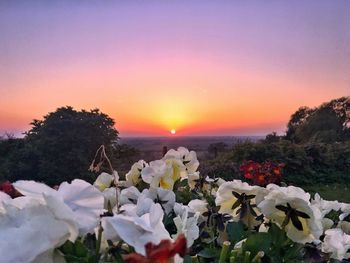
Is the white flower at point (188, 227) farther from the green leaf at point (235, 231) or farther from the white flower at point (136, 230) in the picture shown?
the white flower at point (136, 230)

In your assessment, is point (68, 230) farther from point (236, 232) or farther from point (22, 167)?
point (22, 167)

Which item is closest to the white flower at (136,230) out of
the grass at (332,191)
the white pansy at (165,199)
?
the white pansy at (165,199)

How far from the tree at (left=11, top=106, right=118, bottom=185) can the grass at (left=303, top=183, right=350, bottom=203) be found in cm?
458

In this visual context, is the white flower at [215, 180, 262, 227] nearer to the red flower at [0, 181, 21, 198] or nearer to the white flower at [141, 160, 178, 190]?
the white flower at [141, 160, 178, 190]

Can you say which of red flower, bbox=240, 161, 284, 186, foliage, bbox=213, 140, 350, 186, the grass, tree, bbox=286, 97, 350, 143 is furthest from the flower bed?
tree, bbox=286, 97, 350, 143

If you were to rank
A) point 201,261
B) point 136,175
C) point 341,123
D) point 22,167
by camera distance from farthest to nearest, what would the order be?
1. point 341,123
2. point 22,167
3. point 136,175
4. point 201,261

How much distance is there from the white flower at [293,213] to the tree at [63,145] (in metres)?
9.41

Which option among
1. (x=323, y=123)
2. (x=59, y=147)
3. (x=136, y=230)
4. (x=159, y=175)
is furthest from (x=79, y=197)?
(x=323, y=123)

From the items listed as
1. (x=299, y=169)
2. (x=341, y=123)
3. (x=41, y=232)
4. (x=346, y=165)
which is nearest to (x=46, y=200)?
(x=41, y=232)

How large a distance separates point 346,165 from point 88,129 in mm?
7257

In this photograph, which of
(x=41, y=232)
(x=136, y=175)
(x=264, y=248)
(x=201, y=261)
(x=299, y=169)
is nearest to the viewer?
(x=41, y=232)

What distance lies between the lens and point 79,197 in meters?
0.73

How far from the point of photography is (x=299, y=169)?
41.8 feet

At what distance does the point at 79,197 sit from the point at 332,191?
10.7 m
